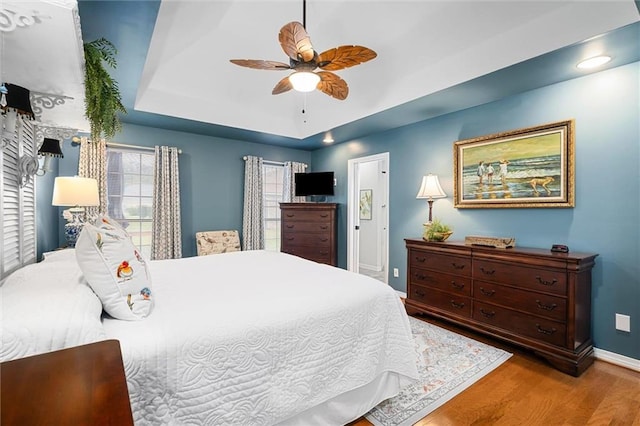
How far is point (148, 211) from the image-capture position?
4.25 m

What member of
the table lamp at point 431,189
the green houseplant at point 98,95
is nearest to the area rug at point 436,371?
the table lamp at point 431,189

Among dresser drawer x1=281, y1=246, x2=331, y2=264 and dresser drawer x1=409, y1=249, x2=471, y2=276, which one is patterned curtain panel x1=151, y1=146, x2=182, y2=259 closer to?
dresser drawer x1=281, y1=246, x2=331, y2=264

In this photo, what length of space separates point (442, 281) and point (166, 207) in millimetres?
3721

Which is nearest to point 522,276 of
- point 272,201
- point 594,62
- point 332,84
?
point 594,62

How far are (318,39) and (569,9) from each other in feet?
6.50

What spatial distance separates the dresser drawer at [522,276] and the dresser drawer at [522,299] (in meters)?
0.06

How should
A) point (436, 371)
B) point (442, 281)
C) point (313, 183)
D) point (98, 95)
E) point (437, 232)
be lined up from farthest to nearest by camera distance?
point (313, 183) → point (437, 232) → point (442, 281) → point (436, 371) → point (98, 95)

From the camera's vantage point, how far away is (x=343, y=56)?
2.02m

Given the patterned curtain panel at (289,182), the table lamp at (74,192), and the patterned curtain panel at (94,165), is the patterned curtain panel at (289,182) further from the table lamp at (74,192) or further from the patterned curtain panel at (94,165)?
the table lamp at (74,192)

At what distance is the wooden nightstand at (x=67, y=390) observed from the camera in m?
0.54

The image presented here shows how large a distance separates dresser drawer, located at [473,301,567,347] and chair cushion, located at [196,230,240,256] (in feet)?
11.3

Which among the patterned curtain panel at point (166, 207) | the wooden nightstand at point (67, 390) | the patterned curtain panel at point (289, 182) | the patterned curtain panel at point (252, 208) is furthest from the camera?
the patterned curtain panel at point (289, 182)

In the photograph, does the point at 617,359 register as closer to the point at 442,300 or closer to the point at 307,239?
the point at 442,300

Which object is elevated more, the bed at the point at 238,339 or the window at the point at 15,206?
the window at the point at 15,206
